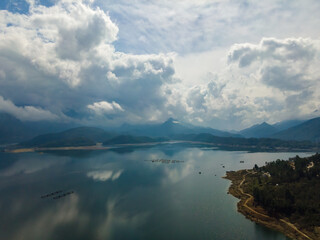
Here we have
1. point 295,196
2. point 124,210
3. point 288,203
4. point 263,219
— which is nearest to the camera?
point 263,219

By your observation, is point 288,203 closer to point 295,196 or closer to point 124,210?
point 295,196

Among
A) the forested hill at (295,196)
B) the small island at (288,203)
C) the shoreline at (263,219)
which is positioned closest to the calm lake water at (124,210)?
the shoreline at (263,219)

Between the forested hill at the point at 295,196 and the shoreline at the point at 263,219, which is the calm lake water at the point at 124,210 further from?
the forested hill at the point at 295,196

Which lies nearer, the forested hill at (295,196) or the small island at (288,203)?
the small island at (288,203)

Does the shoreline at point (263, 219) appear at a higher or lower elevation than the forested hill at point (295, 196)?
lower

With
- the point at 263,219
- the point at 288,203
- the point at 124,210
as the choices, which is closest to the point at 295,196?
the point at 288,203

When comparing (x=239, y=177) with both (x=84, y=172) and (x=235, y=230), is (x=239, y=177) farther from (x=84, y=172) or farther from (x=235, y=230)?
(x=84, y=172)

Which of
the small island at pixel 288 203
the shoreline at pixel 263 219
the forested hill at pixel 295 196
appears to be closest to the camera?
the shoreline at pixel 263 219

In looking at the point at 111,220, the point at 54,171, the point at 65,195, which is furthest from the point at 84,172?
the point at 111,220
